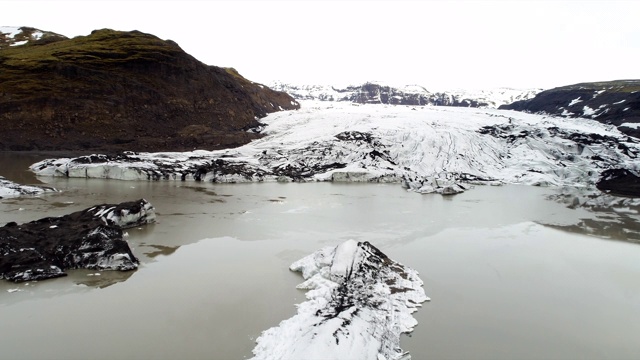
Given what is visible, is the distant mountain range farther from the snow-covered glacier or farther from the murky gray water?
the murky gray water

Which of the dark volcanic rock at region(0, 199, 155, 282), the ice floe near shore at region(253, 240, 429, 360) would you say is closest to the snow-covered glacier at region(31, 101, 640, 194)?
the dark volcanic rock at region(0, 199, 155, 282)

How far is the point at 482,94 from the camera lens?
174 feet

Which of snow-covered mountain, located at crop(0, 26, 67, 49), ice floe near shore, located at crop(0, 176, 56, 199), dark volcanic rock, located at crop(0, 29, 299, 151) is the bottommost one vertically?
ice floe near shore, located at crop(0, 176, 56, 199)

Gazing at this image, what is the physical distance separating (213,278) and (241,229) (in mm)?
2738

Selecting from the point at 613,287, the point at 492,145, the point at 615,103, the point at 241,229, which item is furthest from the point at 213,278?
the point at 615,103

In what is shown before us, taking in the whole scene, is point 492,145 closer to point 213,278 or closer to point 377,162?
point 377,162

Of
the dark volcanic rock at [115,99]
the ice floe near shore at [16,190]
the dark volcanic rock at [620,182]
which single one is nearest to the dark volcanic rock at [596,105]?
the dark volcanic rock at [620,182]

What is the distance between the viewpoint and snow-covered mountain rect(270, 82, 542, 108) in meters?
50.9

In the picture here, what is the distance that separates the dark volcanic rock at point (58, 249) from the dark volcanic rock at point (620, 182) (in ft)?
55.5

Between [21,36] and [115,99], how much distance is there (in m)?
17.5

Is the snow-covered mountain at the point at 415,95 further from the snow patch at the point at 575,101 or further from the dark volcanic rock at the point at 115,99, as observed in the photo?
the dark volcanic rock at the point at 115,99

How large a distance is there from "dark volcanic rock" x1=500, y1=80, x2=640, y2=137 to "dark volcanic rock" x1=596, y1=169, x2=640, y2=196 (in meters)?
8.71

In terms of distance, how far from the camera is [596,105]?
31.6m

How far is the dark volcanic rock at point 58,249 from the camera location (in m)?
4.56
